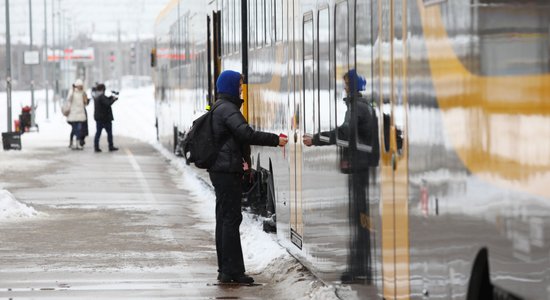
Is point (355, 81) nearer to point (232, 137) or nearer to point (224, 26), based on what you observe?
point (232, 137)

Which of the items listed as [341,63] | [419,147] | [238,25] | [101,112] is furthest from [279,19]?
[101,112]

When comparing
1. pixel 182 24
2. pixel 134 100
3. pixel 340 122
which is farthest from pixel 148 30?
pixel 340 122

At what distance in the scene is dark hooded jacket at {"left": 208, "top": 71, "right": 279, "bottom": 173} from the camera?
11.0 m

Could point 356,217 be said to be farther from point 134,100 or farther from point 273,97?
point 134,100

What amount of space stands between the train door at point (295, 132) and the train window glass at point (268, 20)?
1.62m

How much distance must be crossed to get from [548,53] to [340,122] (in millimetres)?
4225

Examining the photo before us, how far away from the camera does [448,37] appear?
591 centimetres

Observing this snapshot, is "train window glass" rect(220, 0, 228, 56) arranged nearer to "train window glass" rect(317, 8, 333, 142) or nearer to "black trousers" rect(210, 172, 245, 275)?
"black trousers" rect(210, 172, 245, 275)

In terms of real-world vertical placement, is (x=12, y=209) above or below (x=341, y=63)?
below

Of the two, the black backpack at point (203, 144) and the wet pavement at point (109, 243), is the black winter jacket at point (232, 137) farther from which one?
the wet pavement at point (109, 243)

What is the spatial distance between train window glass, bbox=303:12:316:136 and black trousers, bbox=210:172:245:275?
Answer: 0.81 metres

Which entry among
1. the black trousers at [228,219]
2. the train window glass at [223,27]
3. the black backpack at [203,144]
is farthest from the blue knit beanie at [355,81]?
the train window glass at [223,27]

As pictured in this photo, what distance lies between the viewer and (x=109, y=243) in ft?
48.5

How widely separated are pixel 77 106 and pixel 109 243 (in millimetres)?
20941
